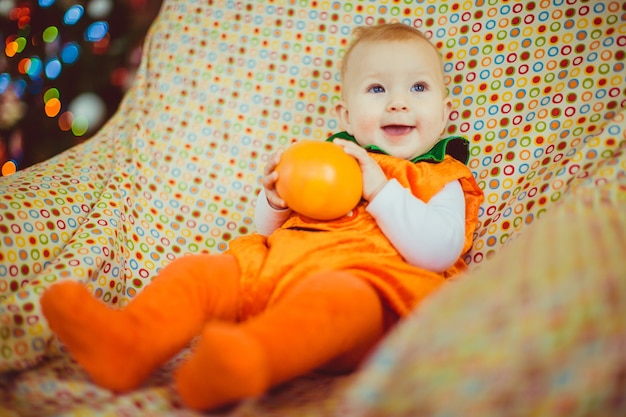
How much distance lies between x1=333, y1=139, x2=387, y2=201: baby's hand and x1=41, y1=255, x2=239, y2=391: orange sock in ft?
1.09

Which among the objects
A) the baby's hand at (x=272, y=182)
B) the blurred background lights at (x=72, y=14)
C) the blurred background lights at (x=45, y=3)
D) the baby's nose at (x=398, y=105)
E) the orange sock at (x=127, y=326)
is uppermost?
the blurred background lights at (x=45, y=3)

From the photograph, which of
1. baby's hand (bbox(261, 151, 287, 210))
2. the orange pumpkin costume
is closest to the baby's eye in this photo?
the orange pumpkin costume

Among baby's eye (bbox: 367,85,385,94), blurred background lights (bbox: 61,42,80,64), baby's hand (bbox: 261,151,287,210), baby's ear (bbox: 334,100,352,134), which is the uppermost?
blurred background lights (bbox: 61,42,80,64)

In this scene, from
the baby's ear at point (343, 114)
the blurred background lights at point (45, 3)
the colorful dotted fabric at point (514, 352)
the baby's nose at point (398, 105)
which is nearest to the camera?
the colorful dotted fabric at point (514, 352)

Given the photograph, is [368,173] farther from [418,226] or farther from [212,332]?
[212,332]

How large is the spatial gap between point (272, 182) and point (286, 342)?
37 centimetres

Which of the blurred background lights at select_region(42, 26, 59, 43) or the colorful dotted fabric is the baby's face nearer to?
the colorful dotted fabric

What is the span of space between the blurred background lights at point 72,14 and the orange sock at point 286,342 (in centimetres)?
131

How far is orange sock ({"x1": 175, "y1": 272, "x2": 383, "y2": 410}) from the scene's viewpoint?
53cm

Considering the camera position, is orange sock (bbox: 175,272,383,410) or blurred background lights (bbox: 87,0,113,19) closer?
orange sock (bbox: 175,272,383,410)

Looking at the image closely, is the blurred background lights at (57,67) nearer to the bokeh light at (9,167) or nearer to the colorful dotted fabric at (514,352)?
the bokeh light at (9,167)

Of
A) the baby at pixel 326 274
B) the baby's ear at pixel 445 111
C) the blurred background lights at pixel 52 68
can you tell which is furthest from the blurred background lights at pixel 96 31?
the baby's ear at pixel 445 111

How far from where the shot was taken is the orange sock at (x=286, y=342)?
532 millimetres

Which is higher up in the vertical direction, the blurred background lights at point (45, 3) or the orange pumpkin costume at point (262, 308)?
the blurred background lights at point (45, 3)
